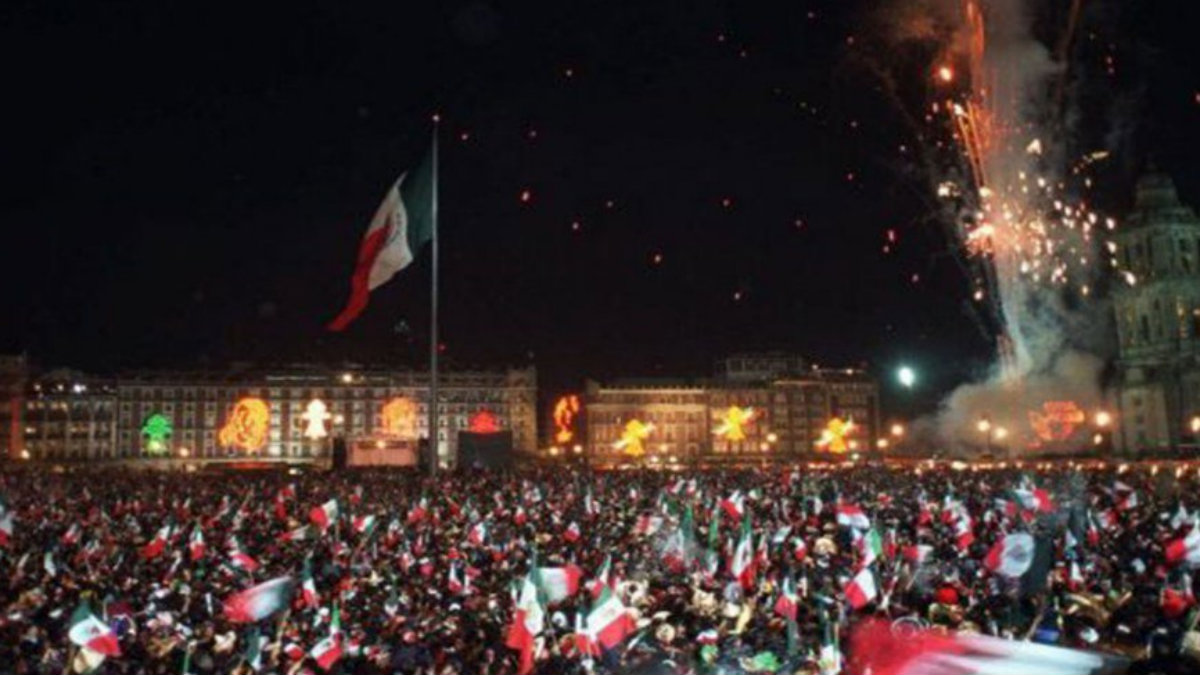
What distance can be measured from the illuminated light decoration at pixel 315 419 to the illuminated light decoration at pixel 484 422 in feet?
49.7

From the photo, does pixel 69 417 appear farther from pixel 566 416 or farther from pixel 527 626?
pixel 527 626

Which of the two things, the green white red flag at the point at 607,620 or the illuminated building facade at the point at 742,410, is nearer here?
the green white red flag at the point at 607,620

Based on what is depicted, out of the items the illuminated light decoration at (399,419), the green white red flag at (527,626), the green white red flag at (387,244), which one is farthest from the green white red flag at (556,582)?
the illuminated light decoration at (399,419)

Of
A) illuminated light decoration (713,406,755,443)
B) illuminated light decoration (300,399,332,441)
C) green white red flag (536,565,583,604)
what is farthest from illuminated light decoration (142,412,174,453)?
green white red flag (536,565,583,604)

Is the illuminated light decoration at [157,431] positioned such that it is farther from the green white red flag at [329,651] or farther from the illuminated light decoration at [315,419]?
the green white red flag at [329,651]

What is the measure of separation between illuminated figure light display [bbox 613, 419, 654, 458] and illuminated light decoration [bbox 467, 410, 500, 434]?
13.5m

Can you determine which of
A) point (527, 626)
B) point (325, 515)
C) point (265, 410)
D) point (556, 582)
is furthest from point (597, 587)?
point (265, 410)

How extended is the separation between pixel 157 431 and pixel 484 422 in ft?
109

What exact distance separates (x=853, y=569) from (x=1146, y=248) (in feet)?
242

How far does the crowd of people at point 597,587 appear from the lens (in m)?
12.3

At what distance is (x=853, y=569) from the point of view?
17141mm

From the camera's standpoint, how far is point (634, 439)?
116125mm

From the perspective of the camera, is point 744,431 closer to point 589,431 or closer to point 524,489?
point 589,431

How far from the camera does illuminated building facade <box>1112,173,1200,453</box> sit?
78.0 metres
